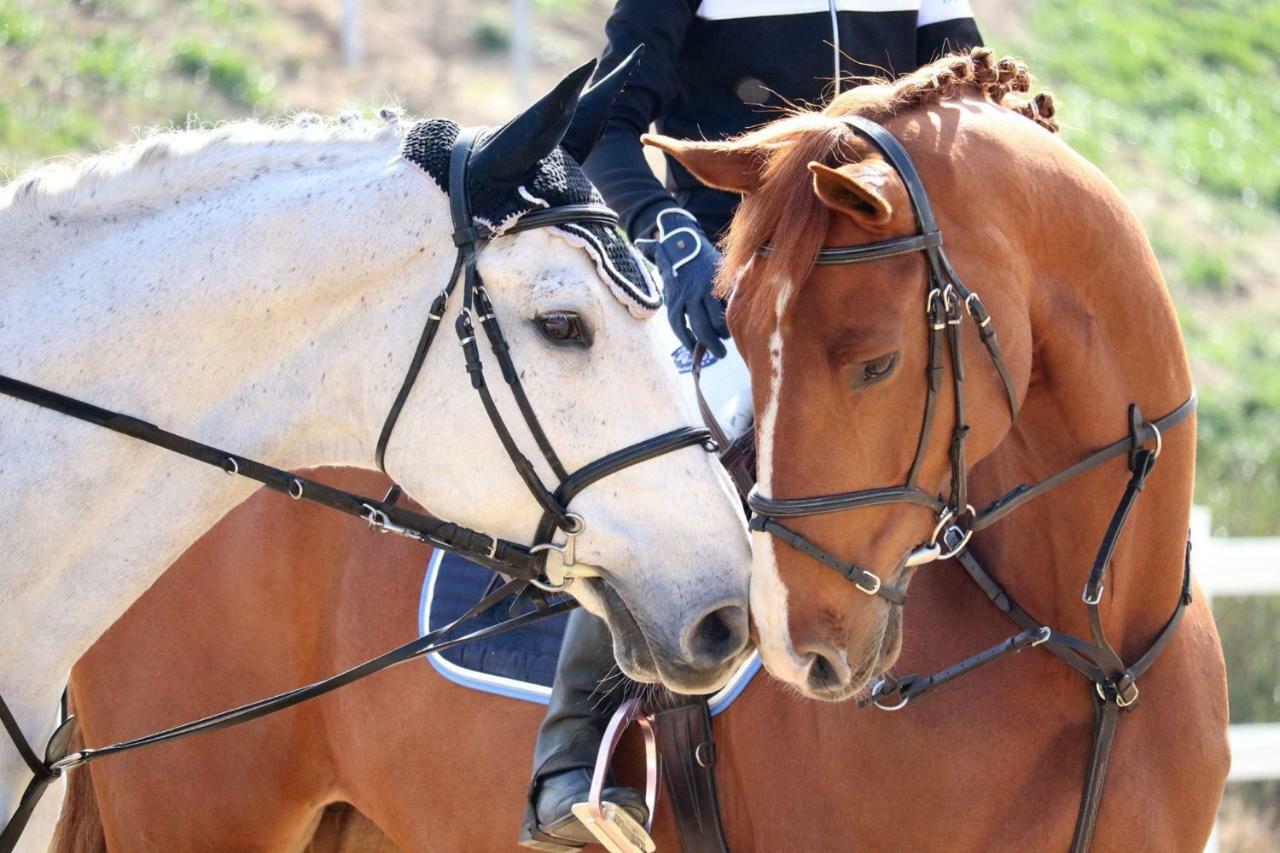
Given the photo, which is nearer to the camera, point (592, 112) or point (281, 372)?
point (281, 372)

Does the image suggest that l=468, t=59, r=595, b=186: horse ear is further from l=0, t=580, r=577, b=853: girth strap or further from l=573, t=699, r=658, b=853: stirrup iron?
l=573, t=699, r=658, b=853: stirrup iron

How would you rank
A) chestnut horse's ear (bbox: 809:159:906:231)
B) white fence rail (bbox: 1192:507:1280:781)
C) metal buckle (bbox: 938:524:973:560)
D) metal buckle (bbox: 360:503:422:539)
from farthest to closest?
white fence rail (bbox: 1192:507:1280:781) < metal buckle (bbox: 360:503:422:539) < metal buckle (bbox: 938:524:973:560) < chestnut horse's ear (bbox: 809:159:906:231)

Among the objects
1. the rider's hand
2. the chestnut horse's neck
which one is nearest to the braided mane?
the chestnut horse's neck

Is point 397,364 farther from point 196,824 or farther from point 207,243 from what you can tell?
point 196,824

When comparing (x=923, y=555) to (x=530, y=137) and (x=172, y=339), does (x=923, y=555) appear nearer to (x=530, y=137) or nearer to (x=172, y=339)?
(x=530, y=137)

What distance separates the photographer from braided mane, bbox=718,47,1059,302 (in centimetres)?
253

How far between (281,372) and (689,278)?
994 mm

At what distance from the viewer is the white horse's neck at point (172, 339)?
2566 millimetres

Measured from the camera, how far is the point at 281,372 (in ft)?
8.73

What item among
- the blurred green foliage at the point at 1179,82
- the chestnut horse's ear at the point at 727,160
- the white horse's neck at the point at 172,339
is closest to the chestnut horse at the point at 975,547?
the chestnut horse's ear at the point at 727,160

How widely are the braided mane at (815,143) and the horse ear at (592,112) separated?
0.92 ft

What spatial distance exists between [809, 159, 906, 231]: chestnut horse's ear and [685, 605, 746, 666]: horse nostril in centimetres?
77

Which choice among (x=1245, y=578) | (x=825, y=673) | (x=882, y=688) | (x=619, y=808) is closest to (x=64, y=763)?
(x=619, y=808)

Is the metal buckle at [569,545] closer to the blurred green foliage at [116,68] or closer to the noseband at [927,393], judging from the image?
the noseband at [927,393]
